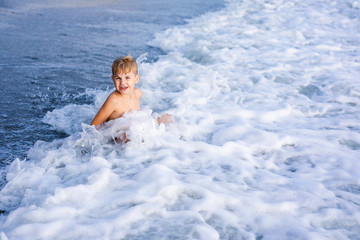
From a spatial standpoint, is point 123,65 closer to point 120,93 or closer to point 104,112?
point 120,93

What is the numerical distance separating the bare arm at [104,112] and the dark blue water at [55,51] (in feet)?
A: 1.33

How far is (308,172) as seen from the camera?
2891 mm

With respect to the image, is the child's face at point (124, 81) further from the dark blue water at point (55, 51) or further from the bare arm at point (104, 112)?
the dark blue water at point (55, 51)

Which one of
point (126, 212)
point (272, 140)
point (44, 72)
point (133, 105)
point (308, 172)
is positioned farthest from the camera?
point (44, 72)

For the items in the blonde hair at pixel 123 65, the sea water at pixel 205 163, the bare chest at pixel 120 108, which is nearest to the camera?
the sea water at pixel 205 163

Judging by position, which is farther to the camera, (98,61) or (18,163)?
(98,61)

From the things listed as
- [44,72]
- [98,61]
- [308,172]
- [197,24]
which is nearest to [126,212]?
[308,172]

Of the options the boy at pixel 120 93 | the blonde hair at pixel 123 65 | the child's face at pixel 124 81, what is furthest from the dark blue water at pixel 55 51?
the blonde hair at pixel 123 65

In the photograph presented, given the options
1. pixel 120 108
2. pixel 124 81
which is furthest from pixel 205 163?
pixel 124 81

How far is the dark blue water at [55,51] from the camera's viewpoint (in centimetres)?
358

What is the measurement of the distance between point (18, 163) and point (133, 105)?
140 centimetres

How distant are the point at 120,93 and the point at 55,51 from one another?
10.2 feet

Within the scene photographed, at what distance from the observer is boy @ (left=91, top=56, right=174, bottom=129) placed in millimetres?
3408

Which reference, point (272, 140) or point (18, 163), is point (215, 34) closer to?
point (272, 140)
